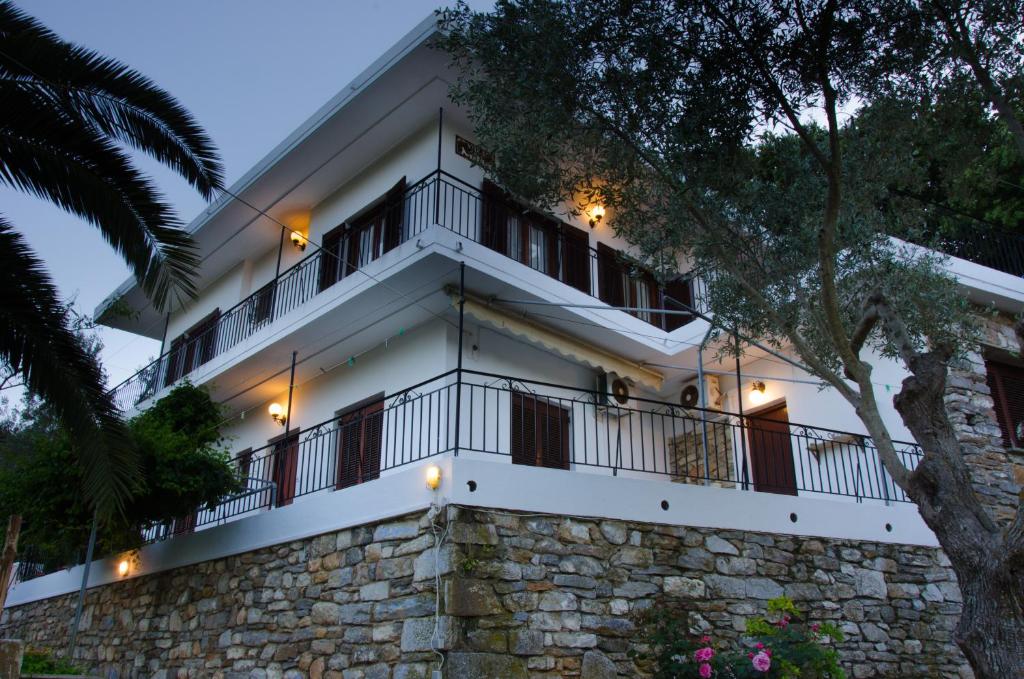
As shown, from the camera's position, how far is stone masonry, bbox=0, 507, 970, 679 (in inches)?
267

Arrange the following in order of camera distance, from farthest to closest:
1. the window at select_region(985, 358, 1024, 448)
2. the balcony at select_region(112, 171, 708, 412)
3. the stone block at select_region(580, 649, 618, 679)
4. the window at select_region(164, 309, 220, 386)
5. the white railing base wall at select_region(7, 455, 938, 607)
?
the window at select_region(164, 309, 220, 386)
the window at select_region(985, 358, 1024, 448)
the balcony at select_region(112, 171, 708, 412)
the white railing base wall at select_region(7, 455, 938, 607)
the stone block at select_region(580, 649, 618, 679)

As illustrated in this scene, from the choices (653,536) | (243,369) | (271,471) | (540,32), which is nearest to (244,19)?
(243,369)

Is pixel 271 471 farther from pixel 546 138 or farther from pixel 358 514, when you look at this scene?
pixel 546 138

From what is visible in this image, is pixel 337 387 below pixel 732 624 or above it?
above

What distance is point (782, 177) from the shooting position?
338 inches

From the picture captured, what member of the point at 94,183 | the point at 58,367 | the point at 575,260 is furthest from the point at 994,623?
the point at 94,183

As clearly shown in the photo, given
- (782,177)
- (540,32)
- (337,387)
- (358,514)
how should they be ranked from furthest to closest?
1. (337,387)
2. (782,177)
3. (358,514)
4. (540,32)

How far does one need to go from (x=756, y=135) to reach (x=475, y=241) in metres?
3.84

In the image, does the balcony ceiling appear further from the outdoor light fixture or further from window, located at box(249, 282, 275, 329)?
the outdoor light fixture

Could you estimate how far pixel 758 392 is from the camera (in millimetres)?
11672

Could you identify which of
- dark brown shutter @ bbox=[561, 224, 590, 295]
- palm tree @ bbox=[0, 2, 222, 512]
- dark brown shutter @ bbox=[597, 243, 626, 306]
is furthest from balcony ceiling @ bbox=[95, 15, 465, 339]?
dark brown shutter @ bbox=[597, 243, 626, 306]

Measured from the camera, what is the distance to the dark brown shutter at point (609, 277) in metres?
12.2

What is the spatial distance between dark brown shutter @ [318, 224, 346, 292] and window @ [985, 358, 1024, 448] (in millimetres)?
8982

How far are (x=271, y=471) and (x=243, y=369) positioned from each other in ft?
5.13
